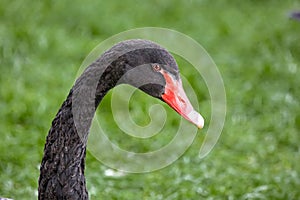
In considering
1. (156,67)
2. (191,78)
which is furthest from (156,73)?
(191,78)

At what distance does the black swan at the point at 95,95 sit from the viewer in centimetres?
318

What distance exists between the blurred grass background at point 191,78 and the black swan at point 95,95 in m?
1.07

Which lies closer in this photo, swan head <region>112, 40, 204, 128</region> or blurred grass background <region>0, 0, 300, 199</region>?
swan head <region>112, 40, 204, 128</region>

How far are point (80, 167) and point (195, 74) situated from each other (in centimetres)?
297

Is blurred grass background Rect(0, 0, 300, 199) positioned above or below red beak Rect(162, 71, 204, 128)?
above

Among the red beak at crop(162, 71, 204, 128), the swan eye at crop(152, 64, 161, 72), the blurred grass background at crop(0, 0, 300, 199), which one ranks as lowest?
the red beak at crop(162, 71, 204, 128)

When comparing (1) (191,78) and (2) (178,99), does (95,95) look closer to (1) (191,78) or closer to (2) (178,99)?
(2) (178,99)

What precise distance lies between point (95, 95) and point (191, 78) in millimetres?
2906

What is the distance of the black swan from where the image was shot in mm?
3176

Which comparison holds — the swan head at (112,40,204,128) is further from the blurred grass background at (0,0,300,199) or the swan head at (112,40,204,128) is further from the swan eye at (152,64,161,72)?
the blurred grass background at (0,0,300,199)

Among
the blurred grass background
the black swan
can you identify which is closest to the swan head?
the black swan

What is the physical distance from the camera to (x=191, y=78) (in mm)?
6082

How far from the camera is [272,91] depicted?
6.09 m

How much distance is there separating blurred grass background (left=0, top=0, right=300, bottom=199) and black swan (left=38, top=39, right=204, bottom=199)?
3.53 ft
